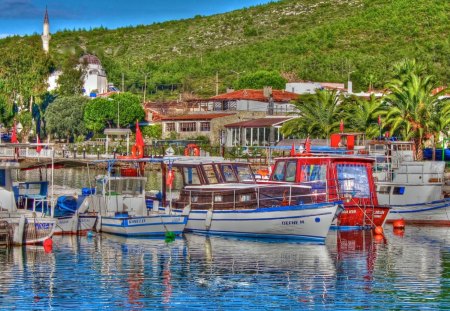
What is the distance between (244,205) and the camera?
46.1 meters

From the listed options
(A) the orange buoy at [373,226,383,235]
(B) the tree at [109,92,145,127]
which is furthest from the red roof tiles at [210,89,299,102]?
(A) the orange buoy at [373,226,383,235]

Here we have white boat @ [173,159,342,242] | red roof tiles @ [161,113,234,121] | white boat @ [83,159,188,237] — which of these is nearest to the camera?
white boat @ [173,159,342,242]

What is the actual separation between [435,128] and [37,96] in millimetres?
73672

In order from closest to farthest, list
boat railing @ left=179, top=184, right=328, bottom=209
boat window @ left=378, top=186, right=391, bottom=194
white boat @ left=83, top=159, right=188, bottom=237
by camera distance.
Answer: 1. boat railing @ left=179, top=184, right=328, bottom=209
2. white boat @ left=83, top=159, right=188, bottom=237
3. boat window @ left=378, top=186, right=391, bottom=194

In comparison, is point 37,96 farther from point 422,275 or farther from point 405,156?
point 422,275

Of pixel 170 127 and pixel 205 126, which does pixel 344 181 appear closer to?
pixel 205 126

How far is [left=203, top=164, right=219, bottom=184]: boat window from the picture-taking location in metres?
48.5

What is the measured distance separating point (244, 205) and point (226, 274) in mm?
10877

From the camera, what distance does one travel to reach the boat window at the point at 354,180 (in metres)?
49.2

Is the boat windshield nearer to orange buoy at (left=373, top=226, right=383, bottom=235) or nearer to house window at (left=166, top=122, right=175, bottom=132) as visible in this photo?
orange buoy at (left=373, top=226, right=383, bottom=235)

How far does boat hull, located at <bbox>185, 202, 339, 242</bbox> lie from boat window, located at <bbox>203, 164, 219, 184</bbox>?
2.04m

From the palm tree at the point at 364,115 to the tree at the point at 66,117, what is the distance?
173 feet

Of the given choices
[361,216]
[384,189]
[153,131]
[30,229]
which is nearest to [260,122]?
[153,131]

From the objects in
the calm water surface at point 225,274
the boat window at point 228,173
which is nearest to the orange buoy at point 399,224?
the calm water surface at point 225,274
